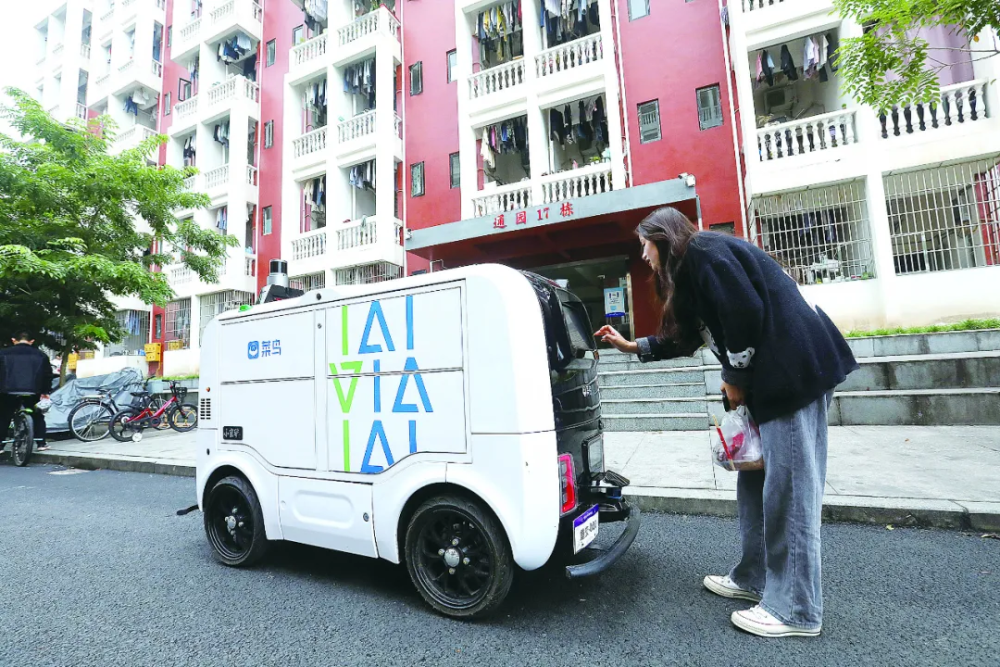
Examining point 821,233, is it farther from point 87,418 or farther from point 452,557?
point 87,418

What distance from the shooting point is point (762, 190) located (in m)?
9.54

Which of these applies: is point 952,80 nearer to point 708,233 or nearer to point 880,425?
point 880,425

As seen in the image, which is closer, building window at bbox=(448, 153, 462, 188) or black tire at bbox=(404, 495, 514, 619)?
black tire at bbox=(404, 495, 514, 619)

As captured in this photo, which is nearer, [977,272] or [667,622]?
[667,622]

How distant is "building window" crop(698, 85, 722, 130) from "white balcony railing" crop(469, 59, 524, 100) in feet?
14.4

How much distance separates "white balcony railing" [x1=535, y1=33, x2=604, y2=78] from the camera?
38.2ft

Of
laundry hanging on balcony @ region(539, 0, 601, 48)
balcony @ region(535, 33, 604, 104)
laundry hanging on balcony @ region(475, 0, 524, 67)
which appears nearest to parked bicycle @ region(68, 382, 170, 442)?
balcony @ region(535, 33, 604, 104)

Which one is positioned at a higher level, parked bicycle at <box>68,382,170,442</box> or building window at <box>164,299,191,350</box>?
building window at <box>164,299,191,350</box>

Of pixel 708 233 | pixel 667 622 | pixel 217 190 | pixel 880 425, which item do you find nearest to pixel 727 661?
pixel 667 622

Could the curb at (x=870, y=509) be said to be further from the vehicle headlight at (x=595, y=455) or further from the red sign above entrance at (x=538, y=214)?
the red sign above entrance at (x=538, y=214)

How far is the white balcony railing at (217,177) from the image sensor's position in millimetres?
16609

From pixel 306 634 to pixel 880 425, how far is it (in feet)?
23.3

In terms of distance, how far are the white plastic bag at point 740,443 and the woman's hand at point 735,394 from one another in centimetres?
3

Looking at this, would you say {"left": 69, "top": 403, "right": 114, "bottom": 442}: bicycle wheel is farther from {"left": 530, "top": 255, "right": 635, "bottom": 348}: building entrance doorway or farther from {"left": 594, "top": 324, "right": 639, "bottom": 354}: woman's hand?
{"left": 594, "top": 324, "right": 639, "bottom": 354}: woman's hand
